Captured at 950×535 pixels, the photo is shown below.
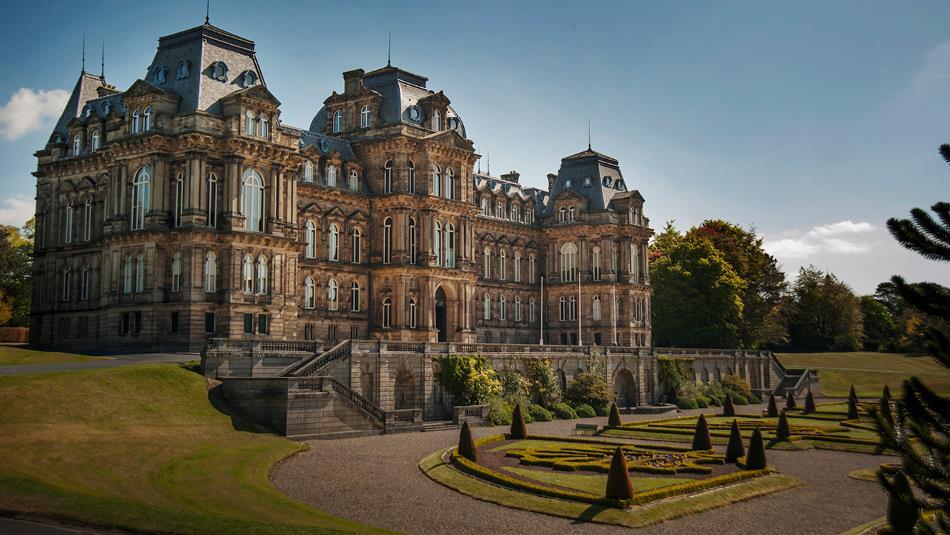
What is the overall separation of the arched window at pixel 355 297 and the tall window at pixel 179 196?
60.2ft

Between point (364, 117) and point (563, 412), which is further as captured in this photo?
point (364, 117)

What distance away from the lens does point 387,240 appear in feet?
244

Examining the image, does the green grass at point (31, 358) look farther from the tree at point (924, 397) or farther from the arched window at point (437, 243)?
the tree at point (924, 397)

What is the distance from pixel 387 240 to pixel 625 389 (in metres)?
24.6

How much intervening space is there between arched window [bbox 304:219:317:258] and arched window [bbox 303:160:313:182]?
129 inches

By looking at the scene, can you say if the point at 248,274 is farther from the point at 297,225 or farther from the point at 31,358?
the point at 31,358

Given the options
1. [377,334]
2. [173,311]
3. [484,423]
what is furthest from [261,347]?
[377,334]

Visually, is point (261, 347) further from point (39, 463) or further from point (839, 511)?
point (839, 511)

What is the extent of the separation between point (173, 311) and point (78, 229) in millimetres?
14086

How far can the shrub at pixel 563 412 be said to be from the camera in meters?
64.4

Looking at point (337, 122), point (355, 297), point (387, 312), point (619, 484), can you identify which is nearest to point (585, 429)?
point (619, 484)

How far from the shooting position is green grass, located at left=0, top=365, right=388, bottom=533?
24500mm

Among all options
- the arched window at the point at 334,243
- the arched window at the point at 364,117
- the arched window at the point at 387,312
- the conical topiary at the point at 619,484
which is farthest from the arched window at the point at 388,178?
the conical topiary at the point at 619,484

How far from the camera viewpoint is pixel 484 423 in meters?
56.0
